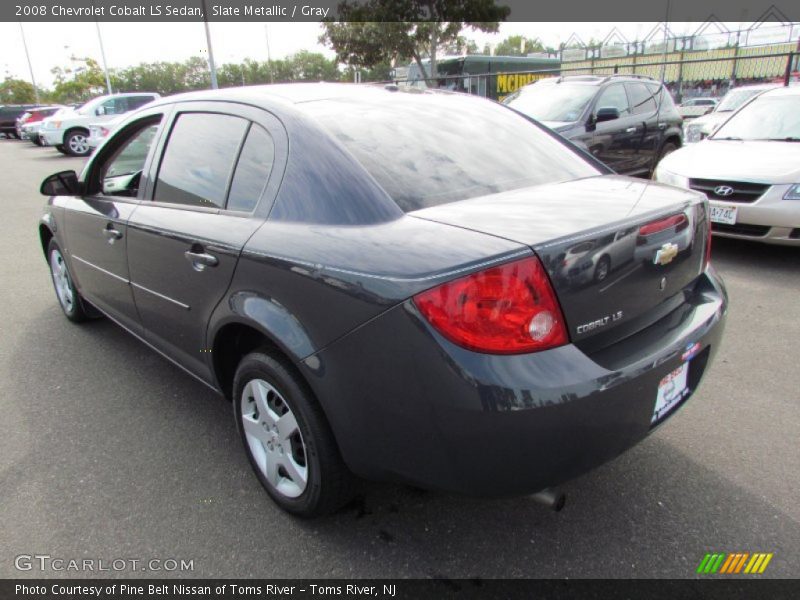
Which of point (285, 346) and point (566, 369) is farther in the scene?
point (285, 346)

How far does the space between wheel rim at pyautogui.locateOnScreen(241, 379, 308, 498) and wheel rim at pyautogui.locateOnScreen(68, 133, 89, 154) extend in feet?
65.7

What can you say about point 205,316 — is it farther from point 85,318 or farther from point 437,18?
point 437,18

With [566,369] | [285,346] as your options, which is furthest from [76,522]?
[566,369]

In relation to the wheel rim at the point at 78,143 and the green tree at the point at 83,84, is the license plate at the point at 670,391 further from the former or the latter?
the green tree at the point at 83,84

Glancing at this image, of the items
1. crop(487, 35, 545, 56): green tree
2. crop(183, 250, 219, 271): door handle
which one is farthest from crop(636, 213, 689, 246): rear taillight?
crop(487, 35, 545, 56): green tree

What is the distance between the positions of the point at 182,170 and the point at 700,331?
2326 millimetres

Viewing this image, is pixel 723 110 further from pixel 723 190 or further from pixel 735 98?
pixel 723 190

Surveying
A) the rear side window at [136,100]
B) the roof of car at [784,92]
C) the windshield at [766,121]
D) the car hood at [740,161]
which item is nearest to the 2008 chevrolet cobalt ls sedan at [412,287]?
the car hood at [740,161]

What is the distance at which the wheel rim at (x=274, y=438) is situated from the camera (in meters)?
2.15

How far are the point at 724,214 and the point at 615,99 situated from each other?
3.70m

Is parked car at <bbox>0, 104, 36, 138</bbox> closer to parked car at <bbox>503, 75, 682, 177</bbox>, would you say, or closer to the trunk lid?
parked car at <bbox>503, 75, 682, 177</bbox>

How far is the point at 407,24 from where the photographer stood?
26406 mm

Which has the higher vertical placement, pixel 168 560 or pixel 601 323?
pixel 601 323

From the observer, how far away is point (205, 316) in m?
2.42
